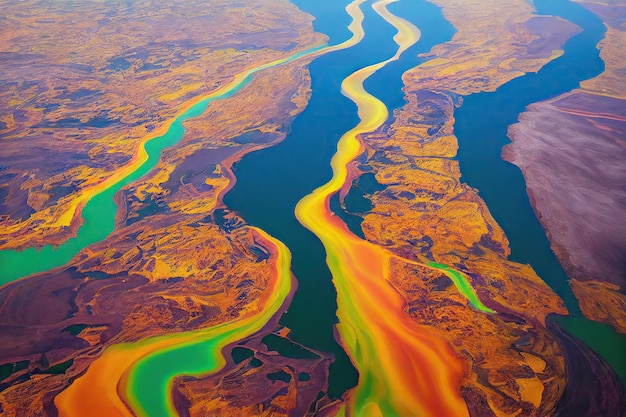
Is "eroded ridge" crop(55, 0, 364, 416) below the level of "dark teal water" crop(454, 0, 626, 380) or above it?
below

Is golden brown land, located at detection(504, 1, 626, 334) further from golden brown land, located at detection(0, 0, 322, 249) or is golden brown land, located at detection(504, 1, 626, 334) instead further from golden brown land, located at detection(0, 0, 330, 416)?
golden brown land, located at detection(0, 0, 322, 249)

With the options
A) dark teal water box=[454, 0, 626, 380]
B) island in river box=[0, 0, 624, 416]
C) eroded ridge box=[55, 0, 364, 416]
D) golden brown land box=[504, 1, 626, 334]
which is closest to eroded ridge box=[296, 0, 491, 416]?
island in river box=[0, 0, 624, 416]

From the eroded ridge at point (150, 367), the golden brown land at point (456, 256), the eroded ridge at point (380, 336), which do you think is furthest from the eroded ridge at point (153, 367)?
the golden brown land at point (456, 256)

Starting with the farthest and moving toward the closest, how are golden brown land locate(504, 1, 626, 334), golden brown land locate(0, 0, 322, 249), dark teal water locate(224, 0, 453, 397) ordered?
golden brown land locate(0, 0, 322, 249), golden brown land locate(504, 1, 626, 334), dark teal water locate(224, 0, 453, 397)

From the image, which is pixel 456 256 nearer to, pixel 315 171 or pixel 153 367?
pixel 315 171

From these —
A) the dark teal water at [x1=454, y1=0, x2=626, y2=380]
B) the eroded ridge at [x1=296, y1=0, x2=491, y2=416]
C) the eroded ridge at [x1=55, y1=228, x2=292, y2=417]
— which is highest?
the dark teal water at [x1=454, y1=0, x2=626, y2=380]

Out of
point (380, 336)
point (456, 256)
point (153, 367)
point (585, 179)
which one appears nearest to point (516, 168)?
point (585, 179)

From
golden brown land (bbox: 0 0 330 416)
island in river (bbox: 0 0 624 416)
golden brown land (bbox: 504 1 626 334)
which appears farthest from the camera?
golden brown land (bbox: 504 1 626 334)

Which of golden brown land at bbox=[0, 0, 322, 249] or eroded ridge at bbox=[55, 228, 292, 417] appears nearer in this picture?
eroded ridge at bbox=[55, 228, 292, 417]

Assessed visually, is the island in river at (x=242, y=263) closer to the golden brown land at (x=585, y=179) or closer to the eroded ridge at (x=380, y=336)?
the eroded ridge at (x=380, y=336)
